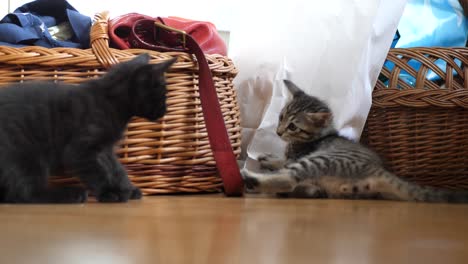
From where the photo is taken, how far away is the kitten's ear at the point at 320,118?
4.68 feet

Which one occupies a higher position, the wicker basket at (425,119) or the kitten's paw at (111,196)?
the wicker basket at (425,119)

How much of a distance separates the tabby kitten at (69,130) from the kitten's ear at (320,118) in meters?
0.54

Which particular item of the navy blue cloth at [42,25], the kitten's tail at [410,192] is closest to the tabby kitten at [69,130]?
the navy blue cloth at [42,25]

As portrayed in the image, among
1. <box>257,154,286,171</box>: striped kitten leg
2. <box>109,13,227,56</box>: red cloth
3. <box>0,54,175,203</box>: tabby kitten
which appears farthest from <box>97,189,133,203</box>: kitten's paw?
<box>257,154,286,171</box>: striped kitten leg

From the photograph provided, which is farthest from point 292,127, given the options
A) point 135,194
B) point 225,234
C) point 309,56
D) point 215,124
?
point 225,234

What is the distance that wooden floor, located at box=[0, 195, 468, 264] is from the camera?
0.52 m

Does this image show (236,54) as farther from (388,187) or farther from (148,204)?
(148,204)

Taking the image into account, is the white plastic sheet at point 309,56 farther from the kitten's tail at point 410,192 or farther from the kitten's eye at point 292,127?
the kitten's tail at point 410,192

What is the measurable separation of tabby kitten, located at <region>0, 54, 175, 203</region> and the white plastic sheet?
552mm

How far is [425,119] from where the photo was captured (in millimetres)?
1380

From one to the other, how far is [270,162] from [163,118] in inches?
15.6

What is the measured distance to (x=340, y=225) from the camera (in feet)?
2.49

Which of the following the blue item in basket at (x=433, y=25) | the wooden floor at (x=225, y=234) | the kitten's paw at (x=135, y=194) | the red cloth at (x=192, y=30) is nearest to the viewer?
the wooden floor at (x=225, y=234)

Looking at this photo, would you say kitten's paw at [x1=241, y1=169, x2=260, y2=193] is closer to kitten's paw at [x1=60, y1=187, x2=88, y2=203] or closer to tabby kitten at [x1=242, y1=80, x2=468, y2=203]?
tabby kitten at [x1=242, y1=80, x2=468, y2=203]
